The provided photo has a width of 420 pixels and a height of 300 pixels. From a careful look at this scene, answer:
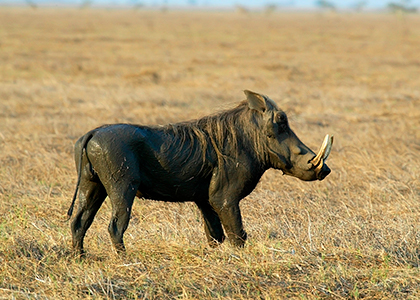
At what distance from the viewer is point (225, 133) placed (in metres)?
4.67

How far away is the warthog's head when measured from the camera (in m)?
4.61

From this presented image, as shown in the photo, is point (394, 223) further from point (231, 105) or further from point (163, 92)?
point (163, 92)

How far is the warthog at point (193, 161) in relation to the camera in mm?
4359

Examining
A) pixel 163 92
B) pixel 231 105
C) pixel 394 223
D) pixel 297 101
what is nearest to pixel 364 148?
pixel 394 223

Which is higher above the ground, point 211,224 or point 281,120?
point 281,120

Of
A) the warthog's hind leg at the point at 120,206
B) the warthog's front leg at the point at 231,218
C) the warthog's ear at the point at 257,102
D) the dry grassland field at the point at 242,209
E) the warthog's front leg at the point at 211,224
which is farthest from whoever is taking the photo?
the warthog's front leg at the point at 211,224

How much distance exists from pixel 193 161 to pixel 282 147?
66cm

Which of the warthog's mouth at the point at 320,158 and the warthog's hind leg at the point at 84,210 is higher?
the warthog's mouth at the point at 320,158

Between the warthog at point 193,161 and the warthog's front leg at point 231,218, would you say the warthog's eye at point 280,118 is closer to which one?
the warthog at point 193,161

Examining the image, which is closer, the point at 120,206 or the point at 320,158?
the point at 120,206

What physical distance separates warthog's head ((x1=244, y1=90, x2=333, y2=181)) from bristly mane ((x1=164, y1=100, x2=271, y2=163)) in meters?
0.06

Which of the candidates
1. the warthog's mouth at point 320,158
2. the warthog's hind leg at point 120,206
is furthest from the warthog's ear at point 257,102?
the warthog's hind leg at point 120,206

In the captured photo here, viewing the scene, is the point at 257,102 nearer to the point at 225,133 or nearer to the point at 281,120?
the point at 281,120

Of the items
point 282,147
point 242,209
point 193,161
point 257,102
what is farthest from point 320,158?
point 242,209
